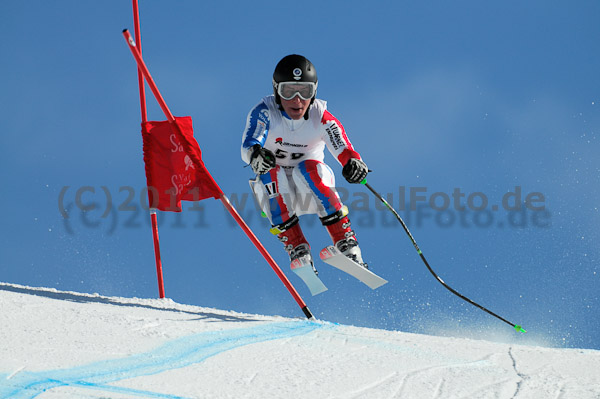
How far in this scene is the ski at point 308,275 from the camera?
201 inches

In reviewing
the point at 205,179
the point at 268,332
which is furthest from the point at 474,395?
the point at 205,179

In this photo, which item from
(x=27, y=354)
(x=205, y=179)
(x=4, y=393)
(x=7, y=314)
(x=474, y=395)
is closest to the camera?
(x=4, y=393)

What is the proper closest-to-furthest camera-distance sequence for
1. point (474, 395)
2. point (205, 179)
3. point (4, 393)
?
point (4, 393) < point (474, 395) < point (205, 179)

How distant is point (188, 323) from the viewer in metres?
4.75

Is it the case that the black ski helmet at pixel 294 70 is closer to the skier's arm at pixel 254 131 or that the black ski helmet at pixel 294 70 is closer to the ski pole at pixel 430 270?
the skier's arm at pixel 254 131

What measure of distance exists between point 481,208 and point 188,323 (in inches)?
114

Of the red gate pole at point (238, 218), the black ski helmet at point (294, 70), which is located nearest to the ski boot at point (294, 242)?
the red gate pole at point (238, 218)

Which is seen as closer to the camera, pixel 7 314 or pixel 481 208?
pixel 7 314

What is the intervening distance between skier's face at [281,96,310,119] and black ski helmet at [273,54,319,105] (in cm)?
17

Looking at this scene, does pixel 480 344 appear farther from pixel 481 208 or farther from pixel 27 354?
pixel 27 354

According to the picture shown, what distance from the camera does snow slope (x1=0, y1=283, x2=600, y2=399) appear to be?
3.35 metres

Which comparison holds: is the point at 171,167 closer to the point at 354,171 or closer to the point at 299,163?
the point at 299,163

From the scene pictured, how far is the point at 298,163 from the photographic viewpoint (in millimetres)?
5199

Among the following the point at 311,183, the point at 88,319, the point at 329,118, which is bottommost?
the point at 88,319
